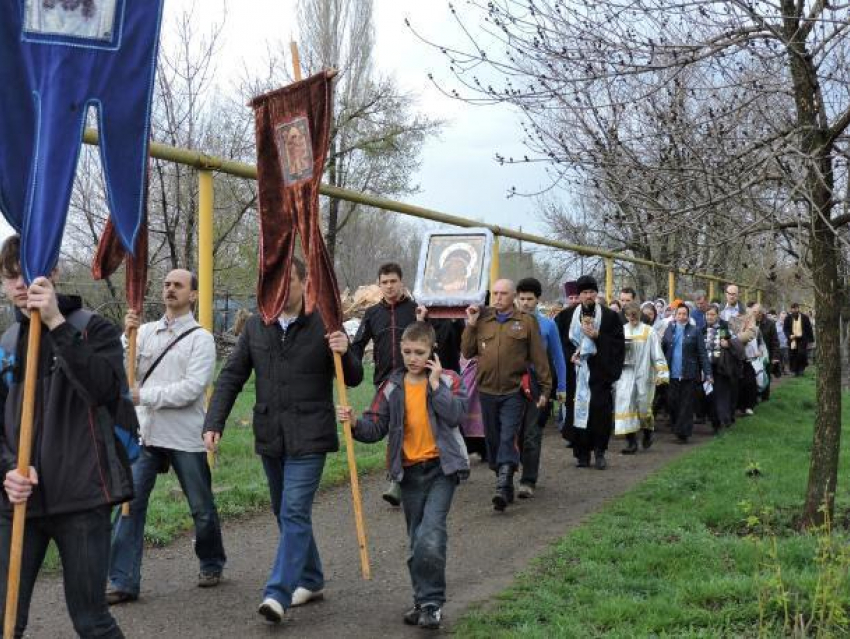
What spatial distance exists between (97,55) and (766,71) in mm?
4368

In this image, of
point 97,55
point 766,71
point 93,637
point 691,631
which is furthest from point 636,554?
point 97,55

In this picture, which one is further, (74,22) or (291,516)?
(291,516)

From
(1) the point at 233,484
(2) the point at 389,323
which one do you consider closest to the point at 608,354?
(2) the point at 389,323

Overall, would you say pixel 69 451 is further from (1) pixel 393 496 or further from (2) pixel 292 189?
(1) pixel 393 496

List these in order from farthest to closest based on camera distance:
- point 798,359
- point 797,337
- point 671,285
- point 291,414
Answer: point 798,359
point 797,337
point 671,285
point 291,414

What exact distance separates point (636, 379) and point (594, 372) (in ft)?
4.93

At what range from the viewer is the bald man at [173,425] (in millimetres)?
5809

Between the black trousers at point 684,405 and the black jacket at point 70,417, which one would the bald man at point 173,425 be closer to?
the black jacket at point 70,417

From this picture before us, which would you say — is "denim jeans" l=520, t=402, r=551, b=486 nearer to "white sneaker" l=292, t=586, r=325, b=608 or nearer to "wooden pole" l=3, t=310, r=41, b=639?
"white sneaker" l=292, t=586, r=325, b=608

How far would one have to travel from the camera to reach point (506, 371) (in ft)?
29.2

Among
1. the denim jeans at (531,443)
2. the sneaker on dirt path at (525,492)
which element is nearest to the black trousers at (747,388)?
the denim jeans at (531,443)

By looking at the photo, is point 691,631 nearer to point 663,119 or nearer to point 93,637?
point 93,637

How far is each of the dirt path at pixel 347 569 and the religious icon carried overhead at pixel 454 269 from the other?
1781 mm

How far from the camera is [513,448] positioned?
28.7 feet
